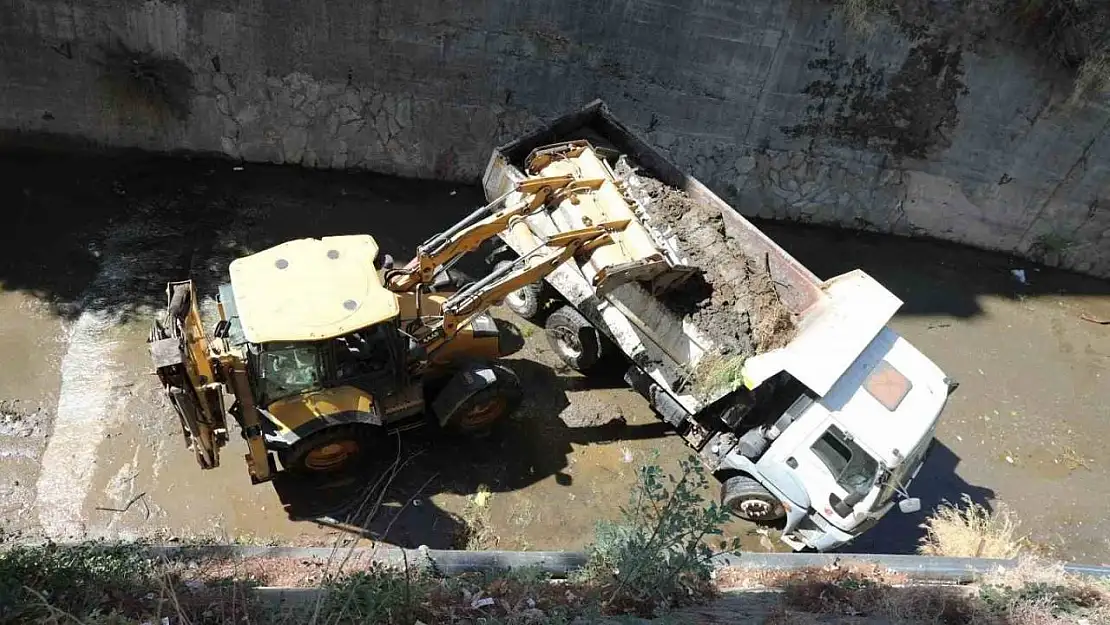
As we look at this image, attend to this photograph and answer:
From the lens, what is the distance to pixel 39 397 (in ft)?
22.1

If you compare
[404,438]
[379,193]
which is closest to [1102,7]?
[379,193]

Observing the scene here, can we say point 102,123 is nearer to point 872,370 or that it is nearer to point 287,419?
point 287,419

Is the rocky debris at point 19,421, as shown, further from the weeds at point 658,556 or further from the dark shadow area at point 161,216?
the weeds at point 658,556

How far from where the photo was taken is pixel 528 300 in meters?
8.37

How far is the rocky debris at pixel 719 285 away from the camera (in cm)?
694

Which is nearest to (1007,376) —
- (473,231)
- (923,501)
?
(923,501)

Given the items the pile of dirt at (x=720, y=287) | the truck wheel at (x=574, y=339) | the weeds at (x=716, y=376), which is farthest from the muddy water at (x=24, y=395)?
the pile of dirt at (x=720, y=287)

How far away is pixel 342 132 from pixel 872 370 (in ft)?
23.8

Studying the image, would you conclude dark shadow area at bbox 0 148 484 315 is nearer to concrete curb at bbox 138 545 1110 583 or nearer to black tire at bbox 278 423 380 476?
black tire at bbox 278 423 380 476

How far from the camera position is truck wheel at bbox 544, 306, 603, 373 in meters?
7.69

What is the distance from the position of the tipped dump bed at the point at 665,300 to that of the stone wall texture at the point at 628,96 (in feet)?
6.60

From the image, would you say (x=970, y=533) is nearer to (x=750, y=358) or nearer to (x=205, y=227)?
(x=750, y=358)

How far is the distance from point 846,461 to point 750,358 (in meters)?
1.25

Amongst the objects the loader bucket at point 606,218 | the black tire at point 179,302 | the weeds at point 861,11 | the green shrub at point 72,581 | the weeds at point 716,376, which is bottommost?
the green shrub at point 72,581
